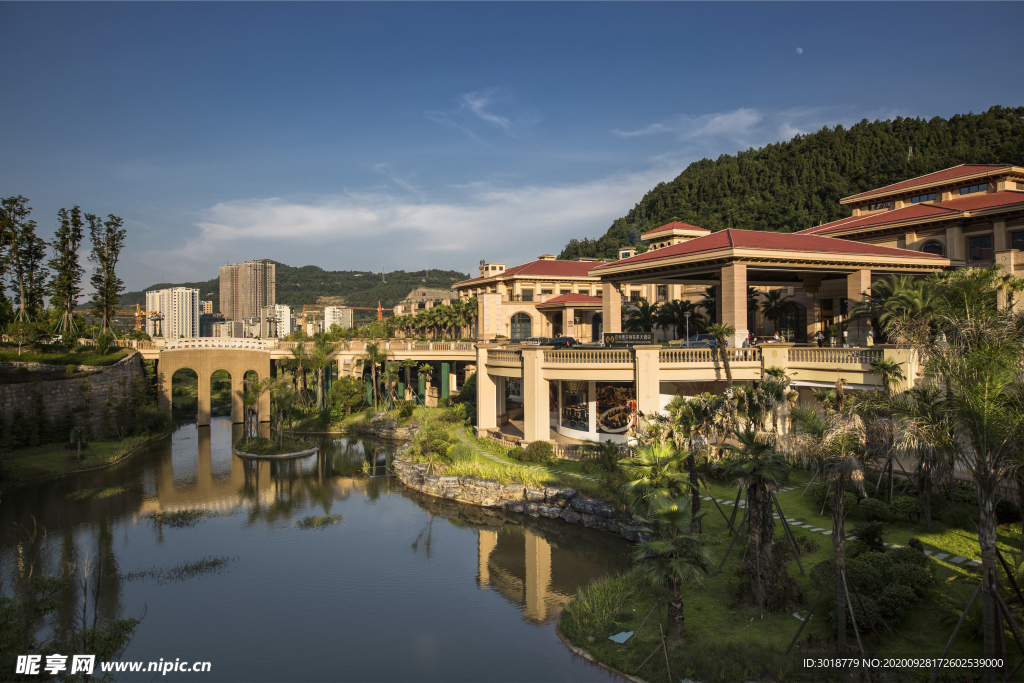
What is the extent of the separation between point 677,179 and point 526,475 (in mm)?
90201

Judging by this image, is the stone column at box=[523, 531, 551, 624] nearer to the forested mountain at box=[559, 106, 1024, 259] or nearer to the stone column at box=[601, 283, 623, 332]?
the stone column at box=[601, 283, 623, 332]

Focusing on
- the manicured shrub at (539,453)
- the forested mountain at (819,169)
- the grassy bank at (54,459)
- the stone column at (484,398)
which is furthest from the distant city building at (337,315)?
the manicured shrub at (539,453)

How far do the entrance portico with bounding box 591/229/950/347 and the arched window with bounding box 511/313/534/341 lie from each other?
2832 cm

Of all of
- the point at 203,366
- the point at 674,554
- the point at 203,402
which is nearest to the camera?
the point at 674,554

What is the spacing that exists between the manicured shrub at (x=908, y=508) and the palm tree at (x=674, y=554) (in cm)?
892

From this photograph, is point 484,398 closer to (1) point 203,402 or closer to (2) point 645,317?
(2) point 645,317

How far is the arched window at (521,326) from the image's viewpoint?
66.9 meters

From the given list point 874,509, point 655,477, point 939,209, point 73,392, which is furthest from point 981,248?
point 73,392

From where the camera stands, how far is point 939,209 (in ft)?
127

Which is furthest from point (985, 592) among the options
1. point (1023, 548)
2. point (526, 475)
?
point (526, 475)

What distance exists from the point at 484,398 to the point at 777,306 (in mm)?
22482

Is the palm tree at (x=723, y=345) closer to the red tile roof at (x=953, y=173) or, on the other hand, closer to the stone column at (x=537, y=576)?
the stone column at (x=537, y=576)

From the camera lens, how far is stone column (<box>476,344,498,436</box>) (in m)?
36.9

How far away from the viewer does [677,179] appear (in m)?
107
